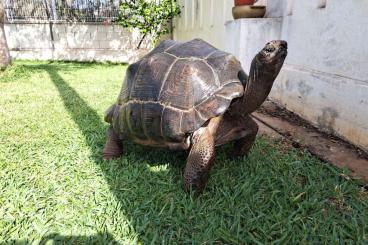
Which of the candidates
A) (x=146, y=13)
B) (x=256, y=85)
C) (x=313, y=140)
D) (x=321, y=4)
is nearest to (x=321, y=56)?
(x=321, y=4)

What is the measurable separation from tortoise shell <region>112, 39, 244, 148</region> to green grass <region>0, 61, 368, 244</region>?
1.31 ft

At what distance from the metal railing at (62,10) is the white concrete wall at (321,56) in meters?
8.44

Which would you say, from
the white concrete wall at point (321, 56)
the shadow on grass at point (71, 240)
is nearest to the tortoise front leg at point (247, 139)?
the white concrete wall at point (321, 56)

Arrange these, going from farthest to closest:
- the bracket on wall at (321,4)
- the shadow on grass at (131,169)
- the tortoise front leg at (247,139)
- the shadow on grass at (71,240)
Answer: the bracket on wall at (321,4), the tortoise front leg at (247,139), the shadow on grass at (131,169), the shadow on grass at (71,240)

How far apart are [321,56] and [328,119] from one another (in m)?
0.74

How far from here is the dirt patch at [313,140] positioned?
263 cm

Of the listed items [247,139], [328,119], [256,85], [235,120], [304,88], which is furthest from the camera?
[304,88]

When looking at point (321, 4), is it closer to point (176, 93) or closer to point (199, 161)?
point (176, 93)

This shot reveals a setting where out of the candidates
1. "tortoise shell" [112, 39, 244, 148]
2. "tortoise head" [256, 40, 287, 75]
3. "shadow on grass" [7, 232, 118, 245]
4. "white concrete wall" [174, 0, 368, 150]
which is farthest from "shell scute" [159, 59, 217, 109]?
"white concrete wall" [174, 0, 368, 150]

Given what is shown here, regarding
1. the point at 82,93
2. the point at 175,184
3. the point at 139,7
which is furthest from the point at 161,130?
the point at 139,7

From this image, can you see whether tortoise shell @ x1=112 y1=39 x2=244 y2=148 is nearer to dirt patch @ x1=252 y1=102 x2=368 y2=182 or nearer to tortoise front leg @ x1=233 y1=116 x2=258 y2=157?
tortoise front leg @ x1=233 y1=116 x2=258 y2=157

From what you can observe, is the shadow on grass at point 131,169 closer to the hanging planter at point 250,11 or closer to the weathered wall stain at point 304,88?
the weathered wall stain at point 304,88

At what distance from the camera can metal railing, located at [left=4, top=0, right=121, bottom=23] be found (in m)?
12.1

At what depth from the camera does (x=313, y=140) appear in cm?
316
